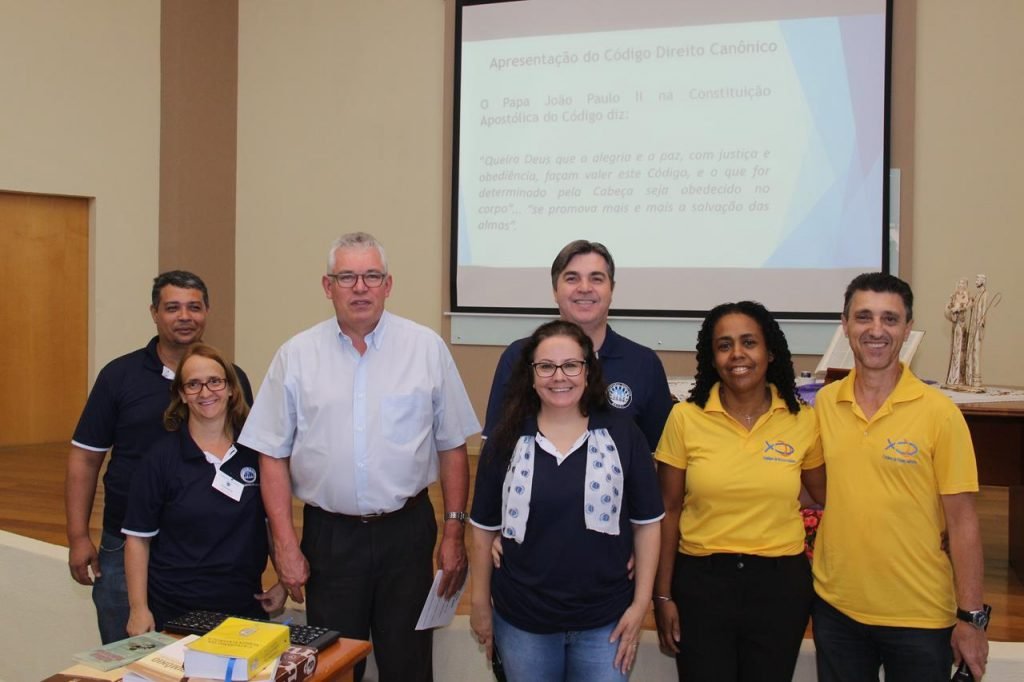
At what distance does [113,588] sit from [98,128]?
17.0ft

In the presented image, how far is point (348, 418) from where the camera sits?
218 cm

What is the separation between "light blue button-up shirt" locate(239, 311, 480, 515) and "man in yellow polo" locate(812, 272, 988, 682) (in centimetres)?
107

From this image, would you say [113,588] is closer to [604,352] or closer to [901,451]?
[604,352]

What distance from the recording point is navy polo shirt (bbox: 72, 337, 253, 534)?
7.65 ft

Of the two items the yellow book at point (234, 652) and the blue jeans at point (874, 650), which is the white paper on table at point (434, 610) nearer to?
the yellow book at point (234, 652)

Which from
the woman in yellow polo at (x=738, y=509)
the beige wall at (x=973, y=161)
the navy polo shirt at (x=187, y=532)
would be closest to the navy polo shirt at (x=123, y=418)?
the navy polo shirt at (x=187, y=532)

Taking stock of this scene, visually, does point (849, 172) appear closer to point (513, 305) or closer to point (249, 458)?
point (513, 305)

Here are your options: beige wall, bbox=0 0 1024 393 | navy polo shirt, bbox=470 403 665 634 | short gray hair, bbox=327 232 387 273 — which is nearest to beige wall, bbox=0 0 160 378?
beige wall, bbox=0 0 1024 393

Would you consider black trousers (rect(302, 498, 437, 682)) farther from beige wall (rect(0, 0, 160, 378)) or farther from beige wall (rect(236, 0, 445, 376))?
beige wall (rect(0, 0, 160, 378))

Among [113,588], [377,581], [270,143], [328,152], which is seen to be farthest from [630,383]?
[270,143]

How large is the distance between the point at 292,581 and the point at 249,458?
35cm

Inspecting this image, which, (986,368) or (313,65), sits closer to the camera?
(986,368)

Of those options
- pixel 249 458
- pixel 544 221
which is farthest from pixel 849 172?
pixel 249 458

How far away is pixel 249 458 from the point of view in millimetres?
2221
